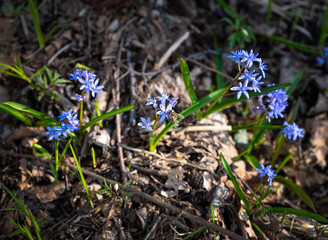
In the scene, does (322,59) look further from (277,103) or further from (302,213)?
(302,213)

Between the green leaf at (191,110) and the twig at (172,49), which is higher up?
the twig at (172,49)

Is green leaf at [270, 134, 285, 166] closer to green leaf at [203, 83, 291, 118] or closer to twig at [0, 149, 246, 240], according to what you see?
green leaf at [203, 83, 291, 118]

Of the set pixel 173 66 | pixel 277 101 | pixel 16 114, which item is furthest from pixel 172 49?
pixel 16 114

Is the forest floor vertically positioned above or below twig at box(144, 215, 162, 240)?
above

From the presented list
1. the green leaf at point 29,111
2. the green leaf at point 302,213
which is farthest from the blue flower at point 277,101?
the green leaf at point 29,111

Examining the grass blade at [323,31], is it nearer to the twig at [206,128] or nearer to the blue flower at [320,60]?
the blue flower at [320,60]

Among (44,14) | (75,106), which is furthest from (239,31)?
(44,14)

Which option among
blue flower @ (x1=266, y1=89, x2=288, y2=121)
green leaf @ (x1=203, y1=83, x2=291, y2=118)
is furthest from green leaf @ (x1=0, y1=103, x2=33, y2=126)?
blue flower @ (x1=266, y1=89, x2=288, y2=121)

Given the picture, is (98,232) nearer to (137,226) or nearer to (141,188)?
(137,226)
